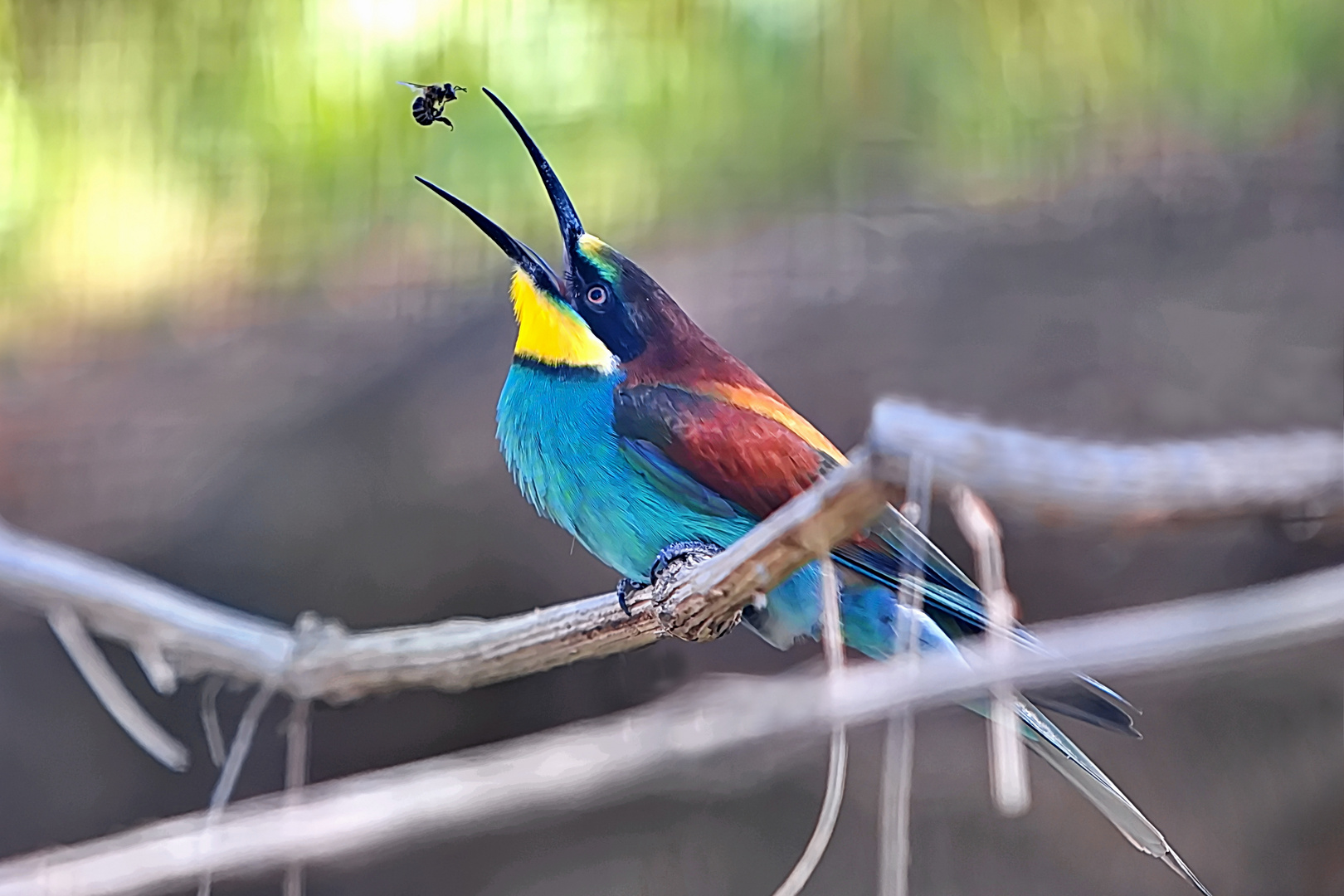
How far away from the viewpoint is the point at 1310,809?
1234 millimetres

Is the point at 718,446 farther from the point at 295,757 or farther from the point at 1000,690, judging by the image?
the point at 295,757

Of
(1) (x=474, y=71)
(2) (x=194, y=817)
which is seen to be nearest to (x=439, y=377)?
(1) (x=474, y=71)

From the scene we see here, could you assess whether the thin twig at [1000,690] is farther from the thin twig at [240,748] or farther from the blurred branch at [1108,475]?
the thin twig at [240,748]

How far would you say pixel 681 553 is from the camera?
120 cm

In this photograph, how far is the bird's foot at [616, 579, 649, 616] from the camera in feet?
3.89

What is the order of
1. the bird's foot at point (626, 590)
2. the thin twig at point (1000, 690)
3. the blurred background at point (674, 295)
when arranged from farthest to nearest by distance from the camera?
the blurred background at point (674, 295)
the bird's foot at point (626, 590)
the thin twig at point (1000, 690)

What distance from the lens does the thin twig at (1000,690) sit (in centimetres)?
106

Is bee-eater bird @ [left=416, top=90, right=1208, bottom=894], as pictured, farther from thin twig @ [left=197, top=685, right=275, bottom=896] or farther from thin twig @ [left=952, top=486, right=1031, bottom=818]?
thin twig @ [left=197, top=685, right=275, bottom=896]

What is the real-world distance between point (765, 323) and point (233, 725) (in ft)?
2.96

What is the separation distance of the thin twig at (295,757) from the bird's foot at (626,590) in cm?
53

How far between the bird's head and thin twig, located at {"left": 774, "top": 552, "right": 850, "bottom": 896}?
0.36m

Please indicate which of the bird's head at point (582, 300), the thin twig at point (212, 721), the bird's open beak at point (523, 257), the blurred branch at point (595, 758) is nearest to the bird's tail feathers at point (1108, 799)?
the blurred branch at point (595, 758)

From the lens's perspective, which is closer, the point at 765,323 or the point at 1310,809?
the point at 1310,809

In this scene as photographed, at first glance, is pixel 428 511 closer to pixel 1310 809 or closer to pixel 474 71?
pixel 474 71
